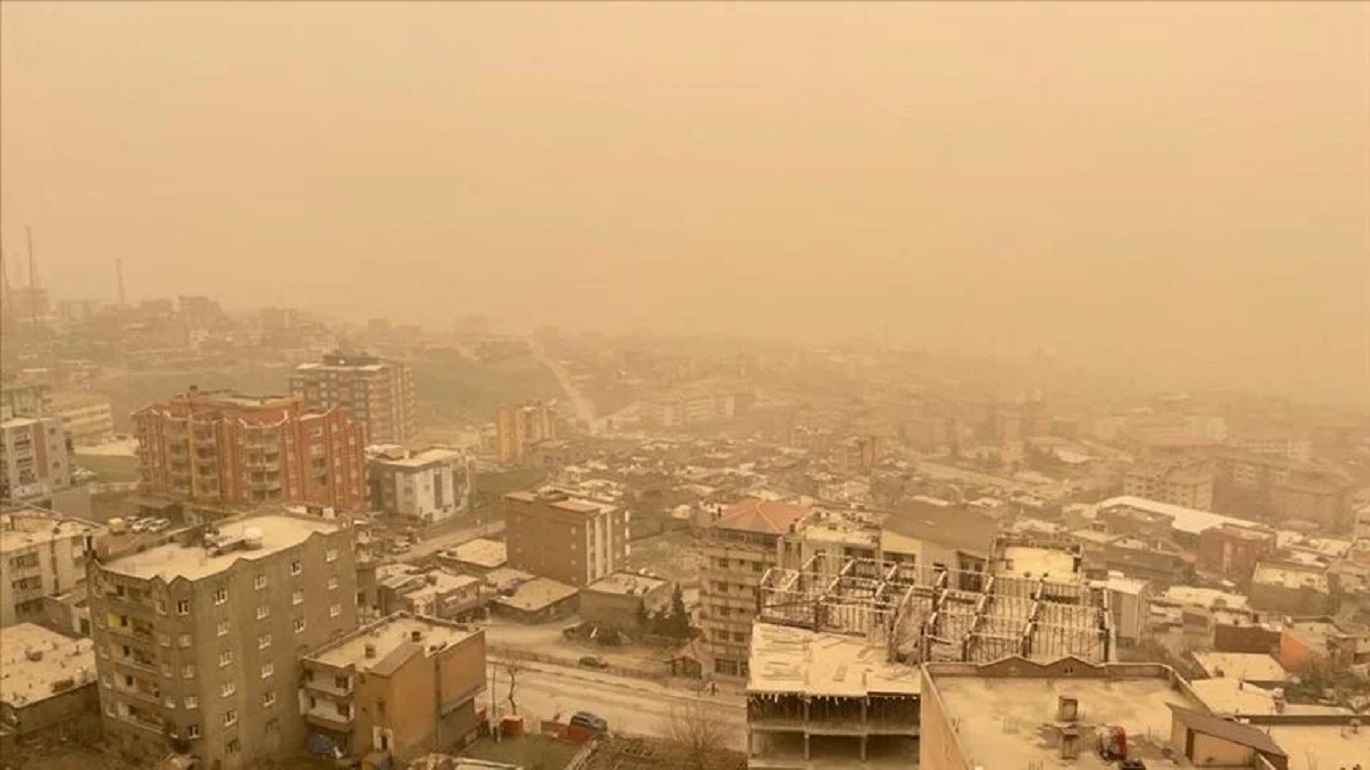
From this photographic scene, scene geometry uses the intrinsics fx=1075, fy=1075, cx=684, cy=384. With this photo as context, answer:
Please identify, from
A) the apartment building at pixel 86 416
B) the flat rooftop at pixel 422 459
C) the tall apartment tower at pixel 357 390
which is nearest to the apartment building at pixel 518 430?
the tall apartment tower at pixel 357 390

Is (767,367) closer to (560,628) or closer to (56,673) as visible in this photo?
(560,628)

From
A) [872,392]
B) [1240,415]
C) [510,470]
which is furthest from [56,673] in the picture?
[872,392]

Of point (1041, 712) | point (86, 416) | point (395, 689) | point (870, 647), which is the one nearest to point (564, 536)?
point (395, 689)

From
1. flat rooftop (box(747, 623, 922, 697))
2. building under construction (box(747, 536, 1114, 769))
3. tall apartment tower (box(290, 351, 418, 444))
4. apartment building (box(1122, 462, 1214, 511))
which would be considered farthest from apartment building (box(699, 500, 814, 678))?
tall apartment tower (box(290, 351, 418, 444))

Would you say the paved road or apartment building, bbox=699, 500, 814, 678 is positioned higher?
apartment building, bbox=699, 500, 814, 678

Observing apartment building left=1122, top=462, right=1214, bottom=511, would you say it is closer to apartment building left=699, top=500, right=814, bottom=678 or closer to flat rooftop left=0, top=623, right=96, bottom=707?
apartment building left=699, top=500, right=814, bottom=678

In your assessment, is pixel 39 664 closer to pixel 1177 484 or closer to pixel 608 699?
pixel 608 699
